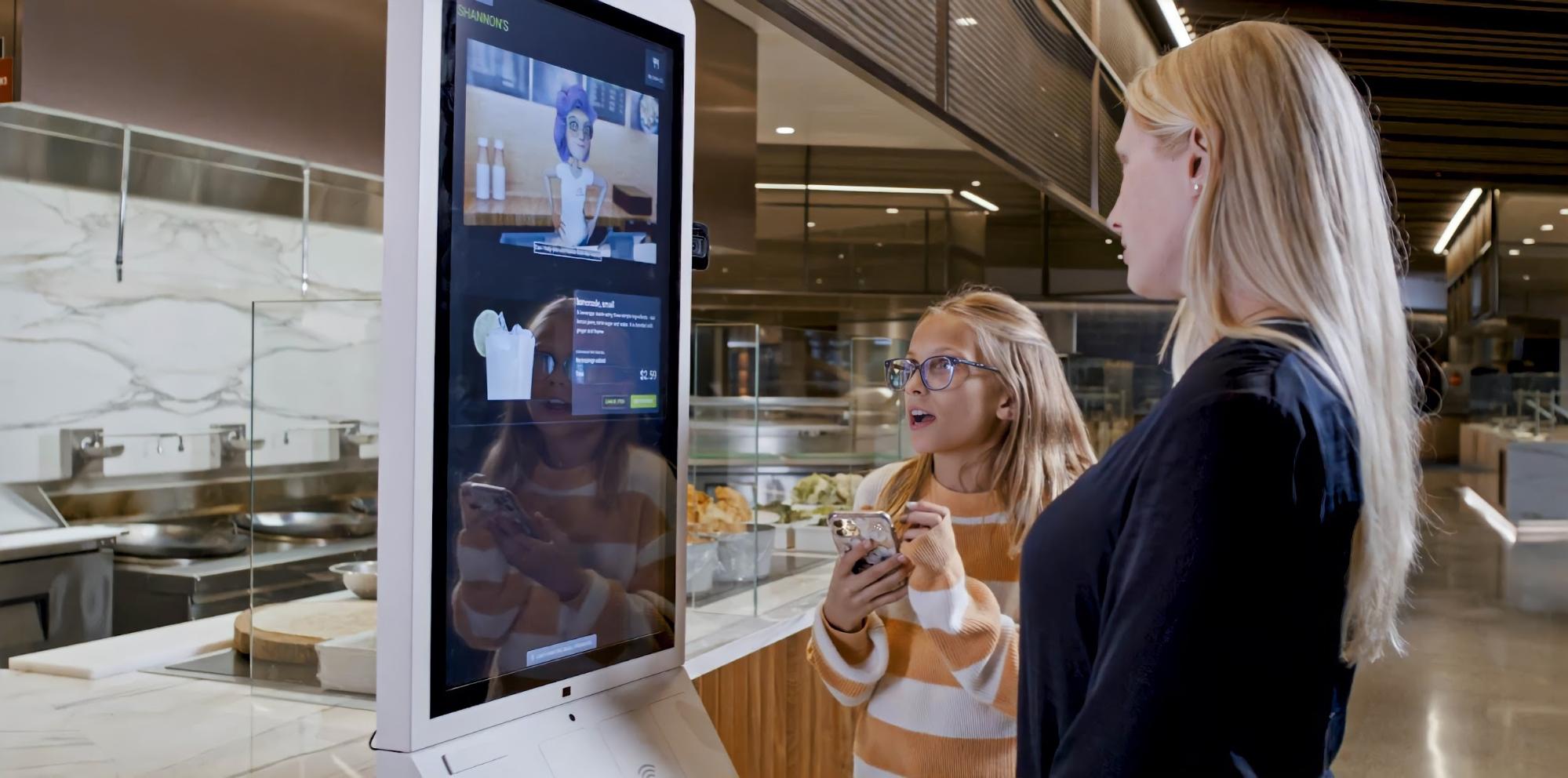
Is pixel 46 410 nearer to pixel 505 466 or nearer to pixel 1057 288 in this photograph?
pixel 505 466

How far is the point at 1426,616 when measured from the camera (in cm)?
805

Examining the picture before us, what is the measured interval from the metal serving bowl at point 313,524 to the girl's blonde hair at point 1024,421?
965 millimetres

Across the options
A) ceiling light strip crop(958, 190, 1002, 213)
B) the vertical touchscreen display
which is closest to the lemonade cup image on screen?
the vertical touchscreen display

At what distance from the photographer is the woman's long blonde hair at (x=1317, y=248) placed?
3.04 ft

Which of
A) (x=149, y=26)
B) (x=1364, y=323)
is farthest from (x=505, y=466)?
(x=149, y=26)

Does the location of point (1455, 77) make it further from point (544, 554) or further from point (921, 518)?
point (544, 554)

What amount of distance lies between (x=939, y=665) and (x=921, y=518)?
28 centimetres

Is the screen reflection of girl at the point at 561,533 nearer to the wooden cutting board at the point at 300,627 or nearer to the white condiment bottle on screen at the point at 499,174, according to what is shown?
the white condiment bottle on screen at the point at 499,174

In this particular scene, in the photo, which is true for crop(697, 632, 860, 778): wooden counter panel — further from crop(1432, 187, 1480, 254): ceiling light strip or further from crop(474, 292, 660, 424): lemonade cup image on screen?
crop(1432, 187, 1480, 254): ceiling light strip

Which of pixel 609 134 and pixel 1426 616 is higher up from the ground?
pixel 609 134

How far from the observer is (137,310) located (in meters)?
4.58

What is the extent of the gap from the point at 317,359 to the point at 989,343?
113 centimetres

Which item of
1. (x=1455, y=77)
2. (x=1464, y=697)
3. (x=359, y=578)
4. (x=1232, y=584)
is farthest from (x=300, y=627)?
(x=1455, y=77)

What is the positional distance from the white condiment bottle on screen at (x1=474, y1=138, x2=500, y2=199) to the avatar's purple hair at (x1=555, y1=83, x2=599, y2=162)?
0.09 m
